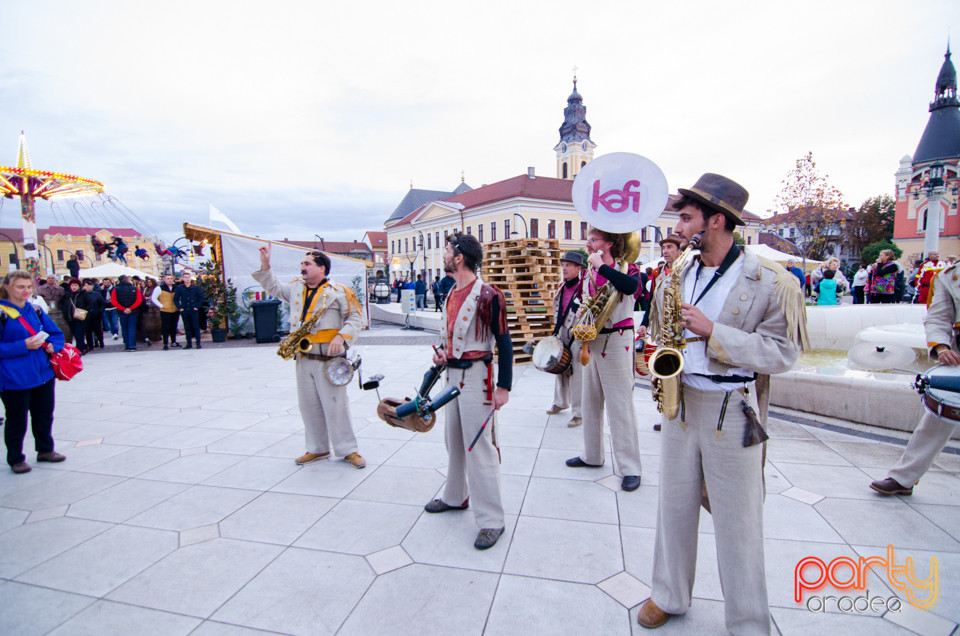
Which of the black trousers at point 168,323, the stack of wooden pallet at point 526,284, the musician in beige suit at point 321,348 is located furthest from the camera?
the black trousers at point 168,323

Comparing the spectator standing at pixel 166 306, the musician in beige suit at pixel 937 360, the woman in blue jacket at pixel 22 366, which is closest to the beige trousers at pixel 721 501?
the musician in beige suit at pixel 937 360

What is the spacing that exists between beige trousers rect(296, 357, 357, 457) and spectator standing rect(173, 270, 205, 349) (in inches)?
368

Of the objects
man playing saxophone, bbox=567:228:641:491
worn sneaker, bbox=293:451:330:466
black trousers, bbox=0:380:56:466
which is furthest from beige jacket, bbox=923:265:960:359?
black trousers, bbox=0:380:56:466

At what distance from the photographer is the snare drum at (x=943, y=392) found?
2.59 m

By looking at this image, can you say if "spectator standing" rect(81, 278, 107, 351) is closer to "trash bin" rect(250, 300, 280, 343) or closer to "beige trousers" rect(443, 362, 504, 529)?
"trash bin" rect(250, 300, 280, 343)

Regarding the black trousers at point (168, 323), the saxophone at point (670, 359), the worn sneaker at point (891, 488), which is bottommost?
the worn sneaker at point (891, 488)

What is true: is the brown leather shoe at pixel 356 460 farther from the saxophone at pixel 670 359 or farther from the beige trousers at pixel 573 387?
the saxophone at pixel 670 359

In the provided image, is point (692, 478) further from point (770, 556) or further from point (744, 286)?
point (770, 556)

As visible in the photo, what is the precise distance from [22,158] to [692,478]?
28.5 meters

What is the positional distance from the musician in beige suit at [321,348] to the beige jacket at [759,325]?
3022mm

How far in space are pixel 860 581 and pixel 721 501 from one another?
1.30m

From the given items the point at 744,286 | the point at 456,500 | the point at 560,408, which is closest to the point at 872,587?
the point at 744,286

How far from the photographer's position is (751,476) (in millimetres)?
1906

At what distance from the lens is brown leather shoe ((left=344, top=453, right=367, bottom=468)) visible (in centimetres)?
408
